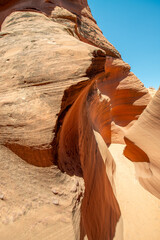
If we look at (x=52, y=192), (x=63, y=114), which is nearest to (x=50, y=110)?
(x=63, y=114)

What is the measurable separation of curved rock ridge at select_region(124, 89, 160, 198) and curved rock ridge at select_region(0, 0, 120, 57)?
3.07m

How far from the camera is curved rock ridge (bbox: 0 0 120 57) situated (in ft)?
10.6

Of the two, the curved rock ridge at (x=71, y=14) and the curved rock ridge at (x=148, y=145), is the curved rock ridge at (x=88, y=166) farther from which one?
the curved rock ridge at (x=71, y=14)

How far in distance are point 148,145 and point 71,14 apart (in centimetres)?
429

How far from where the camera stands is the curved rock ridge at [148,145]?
3178mm

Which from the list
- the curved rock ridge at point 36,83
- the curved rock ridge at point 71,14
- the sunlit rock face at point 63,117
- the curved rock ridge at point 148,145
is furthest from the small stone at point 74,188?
the curved rock ridge at point 71,14

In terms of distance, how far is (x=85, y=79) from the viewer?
137cm

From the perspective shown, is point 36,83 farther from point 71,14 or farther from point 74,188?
point 71,14

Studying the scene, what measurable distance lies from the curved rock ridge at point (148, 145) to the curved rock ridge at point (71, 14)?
3072mm

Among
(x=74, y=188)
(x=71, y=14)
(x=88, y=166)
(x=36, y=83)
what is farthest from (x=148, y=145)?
(x=71, y=14)

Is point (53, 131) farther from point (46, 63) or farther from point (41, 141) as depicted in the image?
point (46, 63)

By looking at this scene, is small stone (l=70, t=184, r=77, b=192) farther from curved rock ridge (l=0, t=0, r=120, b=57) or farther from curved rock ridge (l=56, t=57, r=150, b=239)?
curved rock ridge (l=0, t=0, r=120, b=57)

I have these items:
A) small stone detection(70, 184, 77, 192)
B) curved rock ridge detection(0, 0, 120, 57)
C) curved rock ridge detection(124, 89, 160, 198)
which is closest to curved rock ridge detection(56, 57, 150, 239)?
small stone detection(70, 184, 77, 192)

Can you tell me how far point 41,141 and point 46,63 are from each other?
925 millimetres
